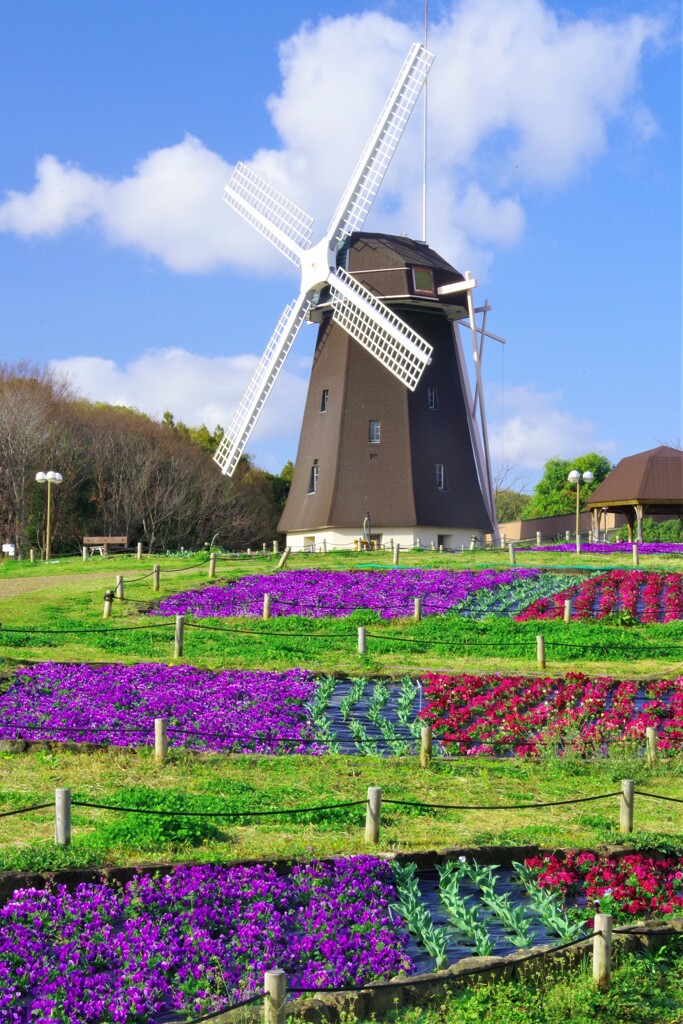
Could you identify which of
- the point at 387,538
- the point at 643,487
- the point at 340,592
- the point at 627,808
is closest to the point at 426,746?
the point at 627,808

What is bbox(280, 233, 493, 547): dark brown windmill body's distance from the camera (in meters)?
43.7

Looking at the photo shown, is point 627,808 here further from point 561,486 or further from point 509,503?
point 509,503

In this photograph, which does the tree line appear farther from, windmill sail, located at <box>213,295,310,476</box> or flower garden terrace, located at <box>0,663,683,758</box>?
flower garden terrace, located at <box>0,663,683,758</box>

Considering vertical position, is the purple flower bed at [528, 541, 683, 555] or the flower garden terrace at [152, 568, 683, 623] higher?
the purple flower bed at [528, 541, 683, 555]

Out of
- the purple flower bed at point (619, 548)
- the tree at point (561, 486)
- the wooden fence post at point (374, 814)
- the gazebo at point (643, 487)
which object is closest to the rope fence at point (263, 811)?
the wooden fence post at point (374, 814)

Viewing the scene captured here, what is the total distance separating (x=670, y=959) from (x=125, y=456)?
2290 inches

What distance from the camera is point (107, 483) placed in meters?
64.2

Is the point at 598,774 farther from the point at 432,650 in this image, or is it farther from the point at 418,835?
the point at 432,650

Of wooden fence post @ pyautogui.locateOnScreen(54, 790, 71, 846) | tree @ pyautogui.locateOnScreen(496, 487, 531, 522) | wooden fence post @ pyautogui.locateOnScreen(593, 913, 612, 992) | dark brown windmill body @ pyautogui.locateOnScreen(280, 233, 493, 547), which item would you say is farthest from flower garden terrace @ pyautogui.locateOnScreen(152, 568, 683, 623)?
tree @ pyautogui.locateOnScreen(496, 487, 531, 522)

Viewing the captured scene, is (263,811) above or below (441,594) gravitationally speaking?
below

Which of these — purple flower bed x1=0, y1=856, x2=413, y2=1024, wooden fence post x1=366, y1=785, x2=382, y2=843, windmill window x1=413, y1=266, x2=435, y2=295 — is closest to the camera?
purple flower bed x1=0, y1=856, x2=413, y2=1024

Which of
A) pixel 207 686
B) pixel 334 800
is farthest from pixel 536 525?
pixel 334 800

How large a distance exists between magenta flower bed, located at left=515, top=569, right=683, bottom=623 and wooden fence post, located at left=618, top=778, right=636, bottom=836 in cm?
1406

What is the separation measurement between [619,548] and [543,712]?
26070 mm
